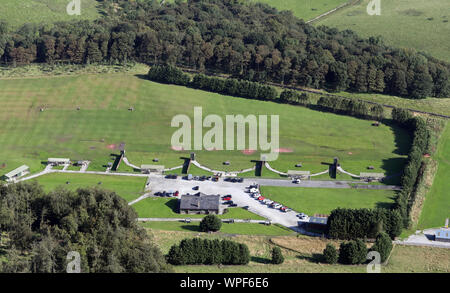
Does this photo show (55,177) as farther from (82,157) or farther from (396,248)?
(396,248)

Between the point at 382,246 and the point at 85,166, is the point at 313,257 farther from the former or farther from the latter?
the point at 85,166

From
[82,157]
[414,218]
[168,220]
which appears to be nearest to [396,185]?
[414,218]

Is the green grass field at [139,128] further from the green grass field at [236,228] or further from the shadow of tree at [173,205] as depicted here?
the green grass field at [236,228]

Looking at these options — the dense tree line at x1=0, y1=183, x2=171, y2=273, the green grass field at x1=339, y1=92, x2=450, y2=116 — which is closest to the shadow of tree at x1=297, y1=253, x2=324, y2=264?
the dense tree line at x1=0, y1=183, x2=171, y2=273

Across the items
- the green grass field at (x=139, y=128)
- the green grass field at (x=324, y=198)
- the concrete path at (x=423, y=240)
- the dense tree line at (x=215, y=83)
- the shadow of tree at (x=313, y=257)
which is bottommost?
the shadow of tree at (x=313, y=257)

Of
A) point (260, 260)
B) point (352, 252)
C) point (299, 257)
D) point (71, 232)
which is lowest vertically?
point (299, 257)

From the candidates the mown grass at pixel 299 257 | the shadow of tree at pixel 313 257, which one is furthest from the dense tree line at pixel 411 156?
Result: the shadow of tree at pixel 313 257

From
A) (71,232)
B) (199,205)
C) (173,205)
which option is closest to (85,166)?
(173,205)
